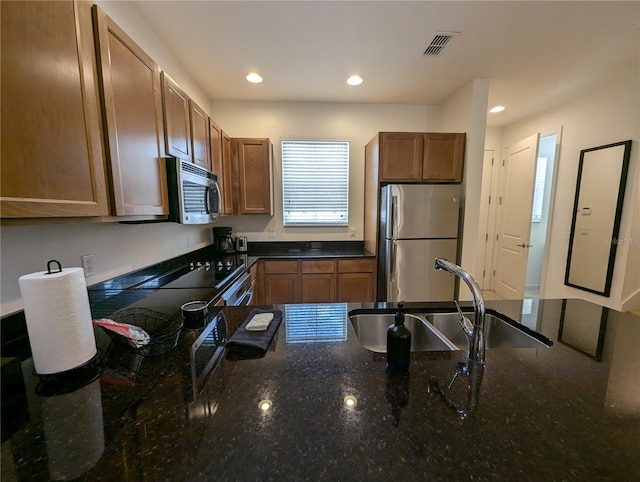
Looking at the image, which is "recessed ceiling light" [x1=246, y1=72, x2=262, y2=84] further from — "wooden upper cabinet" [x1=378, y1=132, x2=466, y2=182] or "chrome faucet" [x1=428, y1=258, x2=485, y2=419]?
"chrome faucet" [x1=428, y1=258, x2=485, y2=419]

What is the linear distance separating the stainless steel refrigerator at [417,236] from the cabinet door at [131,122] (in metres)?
2.14

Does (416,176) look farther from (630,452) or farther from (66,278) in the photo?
(66,278)

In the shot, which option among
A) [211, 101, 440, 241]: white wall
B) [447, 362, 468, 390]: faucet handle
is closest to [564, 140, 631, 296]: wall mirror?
[211, 101, 440, 241]: white wall

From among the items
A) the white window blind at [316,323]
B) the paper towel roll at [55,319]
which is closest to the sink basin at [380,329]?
the white window blind at [316,323]

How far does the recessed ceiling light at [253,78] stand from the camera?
2676mm

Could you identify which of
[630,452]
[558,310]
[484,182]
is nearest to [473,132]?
[484,182]

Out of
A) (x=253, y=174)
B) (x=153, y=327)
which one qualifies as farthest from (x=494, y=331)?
(x=253, y=174)

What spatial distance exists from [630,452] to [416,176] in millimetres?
2722

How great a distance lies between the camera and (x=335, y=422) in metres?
0.61

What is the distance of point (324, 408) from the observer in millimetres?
658

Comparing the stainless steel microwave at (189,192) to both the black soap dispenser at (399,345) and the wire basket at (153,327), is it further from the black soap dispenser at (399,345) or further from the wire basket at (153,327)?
the black soap dispenser at (399,345)

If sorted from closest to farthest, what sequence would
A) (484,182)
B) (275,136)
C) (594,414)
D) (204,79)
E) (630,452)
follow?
(630,452) → (594,414) → (204,79) → (275,136) → (484,182)

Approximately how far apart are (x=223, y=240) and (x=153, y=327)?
2.12 meters

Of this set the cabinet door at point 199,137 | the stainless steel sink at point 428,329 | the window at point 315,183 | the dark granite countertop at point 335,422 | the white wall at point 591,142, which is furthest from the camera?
the window at point 315,183
